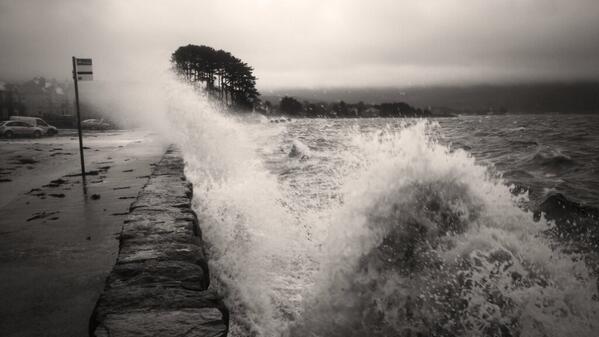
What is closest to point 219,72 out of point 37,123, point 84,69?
point 37,123

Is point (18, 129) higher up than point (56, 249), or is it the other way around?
Answer: point (18, 129)

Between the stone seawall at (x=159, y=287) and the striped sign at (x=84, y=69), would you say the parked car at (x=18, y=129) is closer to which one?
the striped sign at (x=84, y=69)

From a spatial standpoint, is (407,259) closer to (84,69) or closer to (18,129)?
(84,69)

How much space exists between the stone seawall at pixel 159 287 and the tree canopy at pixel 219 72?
162 feet

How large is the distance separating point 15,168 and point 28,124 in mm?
21054

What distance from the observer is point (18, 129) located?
26312mm

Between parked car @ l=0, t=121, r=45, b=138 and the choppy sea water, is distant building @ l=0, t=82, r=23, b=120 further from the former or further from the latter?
the choppy sea water

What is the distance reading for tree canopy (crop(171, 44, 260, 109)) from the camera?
5006 centimetres

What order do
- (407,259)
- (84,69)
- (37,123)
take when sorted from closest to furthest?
(407,259) → (84,69) → (37,123)

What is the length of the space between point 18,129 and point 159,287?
31.3 m

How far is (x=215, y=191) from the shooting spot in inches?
265

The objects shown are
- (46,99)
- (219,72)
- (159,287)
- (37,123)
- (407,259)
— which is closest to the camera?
(159,287)

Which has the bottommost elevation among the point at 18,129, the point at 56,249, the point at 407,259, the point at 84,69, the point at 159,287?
the point at 407,259

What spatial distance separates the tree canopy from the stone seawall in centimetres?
4946
